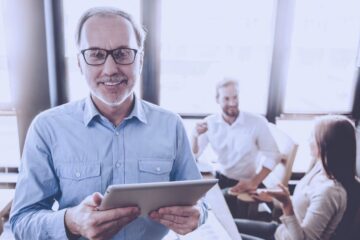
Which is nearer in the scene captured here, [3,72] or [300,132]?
[3,72]

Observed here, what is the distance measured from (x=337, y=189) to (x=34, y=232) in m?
1.24

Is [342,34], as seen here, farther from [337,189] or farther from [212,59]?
[337,189]

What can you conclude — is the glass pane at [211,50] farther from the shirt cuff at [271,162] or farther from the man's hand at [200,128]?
the shirt cuff at [271,162]

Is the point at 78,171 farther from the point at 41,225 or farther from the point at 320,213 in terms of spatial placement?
the point at 320,213

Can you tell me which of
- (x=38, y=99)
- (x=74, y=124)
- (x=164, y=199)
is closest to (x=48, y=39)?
(x=38, y=99)

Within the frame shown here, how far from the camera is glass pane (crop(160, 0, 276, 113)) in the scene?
8.79 ft

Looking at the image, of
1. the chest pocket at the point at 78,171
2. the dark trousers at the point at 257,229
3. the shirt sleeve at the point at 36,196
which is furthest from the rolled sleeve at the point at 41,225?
the dark trousers at the point at 257,229

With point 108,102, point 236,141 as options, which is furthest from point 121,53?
point 236,141

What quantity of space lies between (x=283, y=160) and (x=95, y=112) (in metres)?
1.63

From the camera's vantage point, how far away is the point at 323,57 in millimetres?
2834

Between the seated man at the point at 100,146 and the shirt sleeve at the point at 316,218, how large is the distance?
694 millimetres

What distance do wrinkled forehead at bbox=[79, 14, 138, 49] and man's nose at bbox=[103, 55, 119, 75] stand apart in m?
0.04

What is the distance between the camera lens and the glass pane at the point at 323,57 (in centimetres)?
275

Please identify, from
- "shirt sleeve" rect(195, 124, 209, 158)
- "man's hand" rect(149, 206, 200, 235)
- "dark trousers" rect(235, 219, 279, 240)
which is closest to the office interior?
"shirt sleeve" rect(195, 124, 209, 158)
